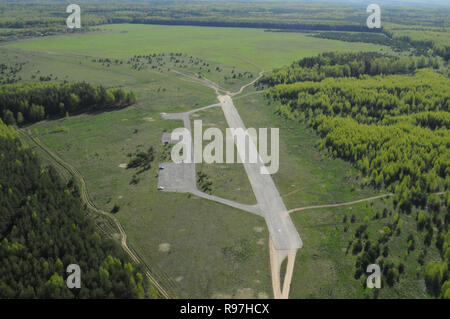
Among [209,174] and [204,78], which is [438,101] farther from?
[204,78]

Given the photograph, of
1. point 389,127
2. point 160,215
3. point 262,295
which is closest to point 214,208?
point 160,215

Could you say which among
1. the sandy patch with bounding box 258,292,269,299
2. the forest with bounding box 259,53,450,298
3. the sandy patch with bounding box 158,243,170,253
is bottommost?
the sandy patch with bounding box 258,292,269,299

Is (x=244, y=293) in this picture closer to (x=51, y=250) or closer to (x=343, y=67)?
(x=51, y=250)

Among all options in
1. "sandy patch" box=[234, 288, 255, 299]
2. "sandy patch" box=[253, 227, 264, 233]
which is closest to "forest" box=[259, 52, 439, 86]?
"sandy patch" box=[253, 227, 264, 233]

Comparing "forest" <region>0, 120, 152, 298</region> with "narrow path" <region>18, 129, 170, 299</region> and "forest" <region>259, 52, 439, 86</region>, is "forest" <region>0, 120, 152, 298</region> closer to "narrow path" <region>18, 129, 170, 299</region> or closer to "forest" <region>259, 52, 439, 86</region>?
"narrow path" <region>18, 129, 170, 299</region>

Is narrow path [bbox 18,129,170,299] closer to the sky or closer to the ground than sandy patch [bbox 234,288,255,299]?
closer to the sky
